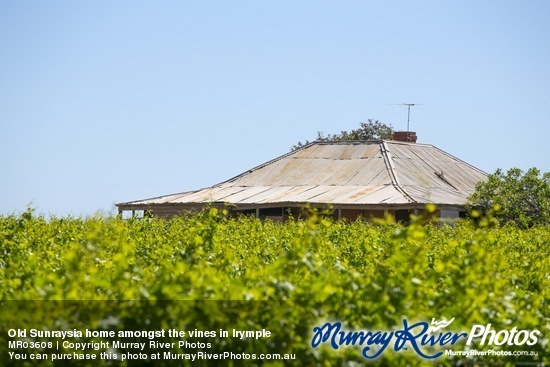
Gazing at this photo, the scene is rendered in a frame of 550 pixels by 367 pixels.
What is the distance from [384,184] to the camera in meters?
48.1

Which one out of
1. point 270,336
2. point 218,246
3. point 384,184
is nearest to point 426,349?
point 270,336

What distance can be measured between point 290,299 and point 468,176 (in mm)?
47314

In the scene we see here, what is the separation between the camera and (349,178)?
2007 inches

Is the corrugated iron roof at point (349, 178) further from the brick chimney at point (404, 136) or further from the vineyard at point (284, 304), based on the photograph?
the vineyard at point (284, 304)

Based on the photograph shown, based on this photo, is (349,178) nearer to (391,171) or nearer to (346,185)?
(346,185)

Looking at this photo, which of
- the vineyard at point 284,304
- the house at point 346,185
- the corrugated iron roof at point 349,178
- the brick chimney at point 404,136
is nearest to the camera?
the vineyard at point 284,304

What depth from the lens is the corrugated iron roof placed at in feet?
152

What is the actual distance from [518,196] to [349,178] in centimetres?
809

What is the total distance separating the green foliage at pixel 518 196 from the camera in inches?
1817

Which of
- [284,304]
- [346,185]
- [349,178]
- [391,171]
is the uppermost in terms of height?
[391,171]

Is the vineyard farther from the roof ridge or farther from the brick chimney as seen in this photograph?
the brick chimney

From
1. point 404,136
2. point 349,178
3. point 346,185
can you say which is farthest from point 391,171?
point 404,136

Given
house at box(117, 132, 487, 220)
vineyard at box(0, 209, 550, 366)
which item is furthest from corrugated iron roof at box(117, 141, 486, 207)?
vineyard at box(0, 209, 550, 366)

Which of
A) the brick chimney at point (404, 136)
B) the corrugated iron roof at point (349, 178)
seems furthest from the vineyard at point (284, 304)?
the brick chimney at point (404, 136)
